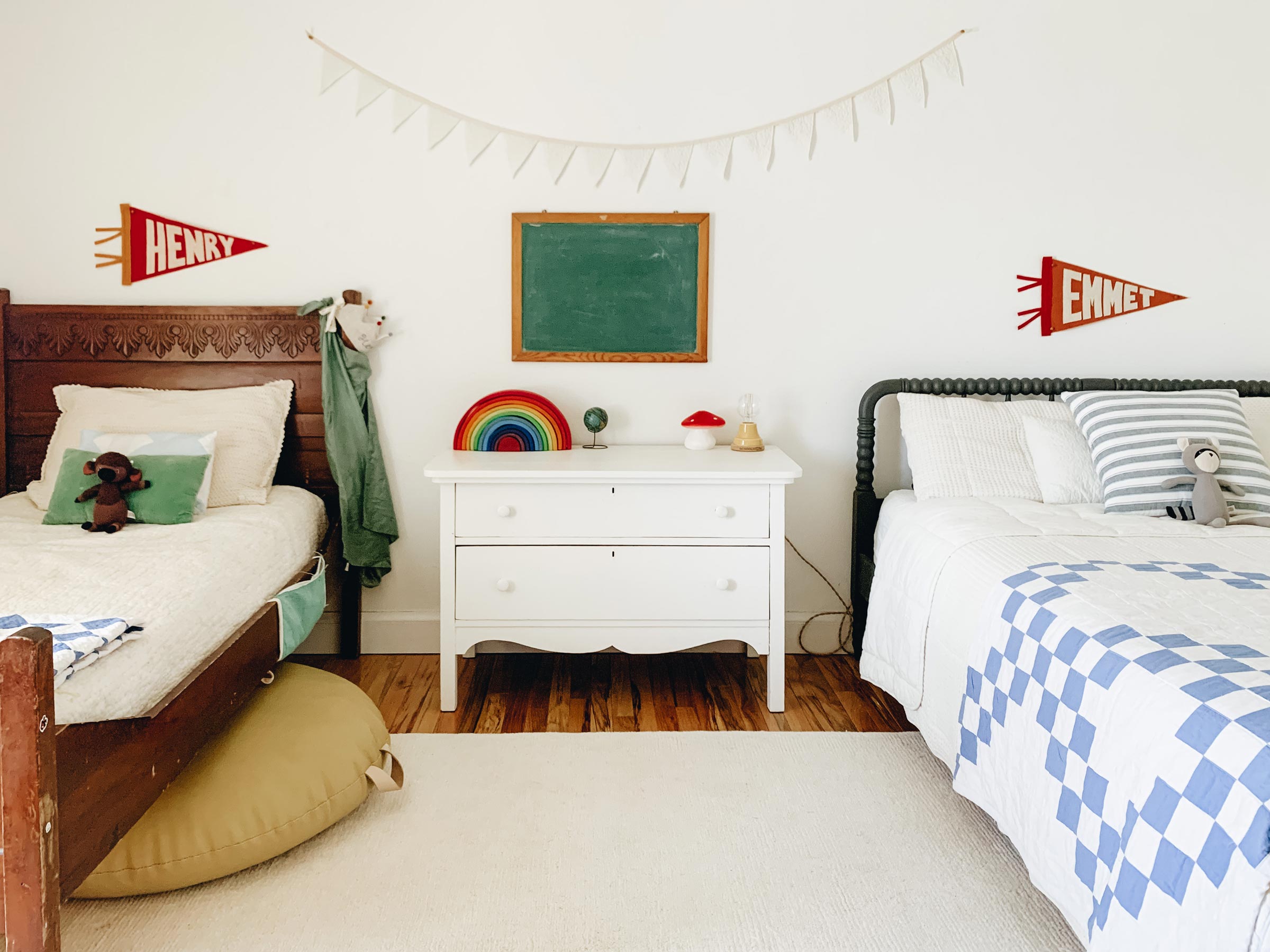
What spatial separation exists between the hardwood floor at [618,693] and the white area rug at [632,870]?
19 centimetres

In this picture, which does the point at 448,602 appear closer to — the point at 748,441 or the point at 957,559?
the point at 748,441

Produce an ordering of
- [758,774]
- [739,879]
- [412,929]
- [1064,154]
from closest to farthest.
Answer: [412,929] < [739,879] < [758,774] < [1064,154]

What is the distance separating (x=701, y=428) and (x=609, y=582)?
0.58 m

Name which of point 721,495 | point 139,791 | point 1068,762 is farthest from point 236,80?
point 1068,762

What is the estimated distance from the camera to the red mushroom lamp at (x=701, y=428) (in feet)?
8.76

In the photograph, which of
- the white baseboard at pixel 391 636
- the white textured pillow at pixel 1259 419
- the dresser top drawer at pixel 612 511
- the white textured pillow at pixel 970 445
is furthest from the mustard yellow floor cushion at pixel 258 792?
the white textured pillow at pixel 1259 419

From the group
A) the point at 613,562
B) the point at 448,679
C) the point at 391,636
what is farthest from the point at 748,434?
the point at 391,636

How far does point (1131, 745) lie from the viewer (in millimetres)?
1250

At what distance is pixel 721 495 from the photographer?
2391 mm

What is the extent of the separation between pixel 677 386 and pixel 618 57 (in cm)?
101

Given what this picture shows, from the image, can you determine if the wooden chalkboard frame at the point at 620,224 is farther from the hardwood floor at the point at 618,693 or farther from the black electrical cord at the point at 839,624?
the hardwood floor at the point at 618,693

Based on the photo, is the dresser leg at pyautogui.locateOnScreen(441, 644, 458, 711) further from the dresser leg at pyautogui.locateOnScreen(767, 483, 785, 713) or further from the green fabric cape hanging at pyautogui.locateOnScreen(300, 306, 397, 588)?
the dresser leg at pyautogui.locateOnScreen(767, 483, 785, 713)

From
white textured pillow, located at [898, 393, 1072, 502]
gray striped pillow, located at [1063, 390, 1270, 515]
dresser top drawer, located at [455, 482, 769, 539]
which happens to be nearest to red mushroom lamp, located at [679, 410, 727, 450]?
dresser top drawer, located at [455, 482, 769, 539]

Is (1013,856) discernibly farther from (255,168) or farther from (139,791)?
(255,168)
